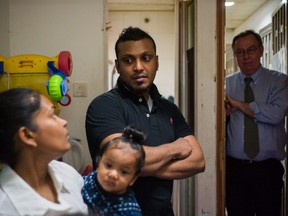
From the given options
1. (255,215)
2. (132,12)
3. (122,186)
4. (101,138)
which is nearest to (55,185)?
(122,186)

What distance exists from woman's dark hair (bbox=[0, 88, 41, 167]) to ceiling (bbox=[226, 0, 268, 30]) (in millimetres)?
4410

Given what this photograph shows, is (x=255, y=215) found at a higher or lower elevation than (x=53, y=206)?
lower

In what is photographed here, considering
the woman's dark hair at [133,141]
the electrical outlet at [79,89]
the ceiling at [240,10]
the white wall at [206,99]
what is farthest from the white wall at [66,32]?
the ceiling at [240,10]

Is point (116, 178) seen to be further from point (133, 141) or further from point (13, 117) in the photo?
point (13, 117)

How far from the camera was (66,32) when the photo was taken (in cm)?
259

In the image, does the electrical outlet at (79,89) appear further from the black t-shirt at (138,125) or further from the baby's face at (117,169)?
the baby's face at (117,169)

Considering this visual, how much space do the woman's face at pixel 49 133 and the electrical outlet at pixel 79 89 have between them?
66.5 inches

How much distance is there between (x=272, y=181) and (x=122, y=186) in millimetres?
1595

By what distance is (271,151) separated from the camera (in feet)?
7.82

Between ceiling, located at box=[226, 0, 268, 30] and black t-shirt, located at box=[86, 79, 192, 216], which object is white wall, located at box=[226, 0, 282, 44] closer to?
ceiling, located at box=[226, 0, 268, 30]

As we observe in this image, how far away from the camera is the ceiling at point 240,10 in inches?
185

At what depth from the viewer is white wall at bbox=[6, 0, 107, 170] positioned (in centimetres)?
257

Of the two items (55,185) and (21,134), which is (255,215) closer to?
(55,185)

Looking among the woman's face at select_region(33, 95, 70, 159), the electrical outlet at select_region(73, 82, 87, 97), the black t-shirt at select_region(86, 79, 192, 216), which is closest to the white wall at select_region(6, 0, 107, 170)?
the electrical outlet at select_region(73, 82, 87, 97)
